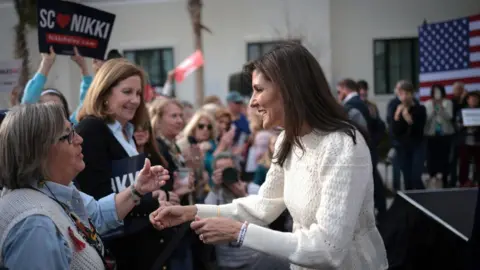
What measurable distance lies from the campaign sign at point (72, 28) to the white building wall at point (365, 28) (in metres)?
7.30

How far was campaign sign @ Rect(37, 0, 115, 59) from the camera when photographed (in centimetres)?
399

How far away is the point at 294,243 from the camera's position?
2295mm

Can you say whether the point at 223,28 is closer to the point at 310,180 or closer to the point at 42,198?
the point at 310,180

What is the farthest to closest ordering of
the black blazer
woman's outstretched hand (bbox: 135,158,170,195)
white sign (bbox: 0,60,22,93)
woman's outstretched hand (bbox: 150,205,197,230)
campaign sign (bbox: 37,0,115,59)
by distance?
campaign sign (bbox: 37,0,115,59), white sign (bbox: 0,60,22,93), the black blazer, woman's outstretched hand (bbox: 135,158,170,195), woman's outstretched hand (bbox: 150,205,197,230)

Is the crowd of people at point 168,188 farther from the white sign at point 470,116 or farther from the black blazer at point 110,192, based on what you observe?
the white sign at point 470,116

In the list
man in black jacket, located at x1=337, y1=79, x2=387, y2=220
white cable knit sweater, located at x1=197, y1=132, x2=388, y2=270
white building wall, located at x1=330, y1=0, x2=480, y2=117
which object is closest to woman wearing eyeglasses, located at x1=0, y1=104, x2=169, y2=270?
white cable knit sweater, located at x1=197, y1=132, x2=388, y2=270

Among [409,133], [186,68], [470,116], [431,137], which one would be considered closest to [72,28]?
[186,68]

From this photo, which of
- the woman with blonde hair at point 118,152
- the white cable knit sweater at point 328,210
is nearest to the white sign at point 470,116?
the woman with blonde hair at point 118,152

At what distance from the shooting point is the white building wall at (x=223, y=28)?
45.3ft

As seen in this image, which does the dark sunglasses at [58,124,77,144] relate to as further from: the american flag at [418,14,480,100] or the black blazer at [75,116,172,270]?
the american flag at [418,14,480,100]

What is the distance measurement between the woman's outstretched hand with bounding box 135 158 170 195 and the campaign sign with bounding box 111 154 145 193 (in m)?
0.55

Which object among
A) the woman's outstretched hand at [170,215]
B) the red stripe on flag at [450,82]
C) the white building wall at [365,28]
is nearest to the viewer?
the woman's outstretched hand at [170,215]

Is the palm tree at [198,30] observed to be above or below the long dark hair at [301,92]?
above

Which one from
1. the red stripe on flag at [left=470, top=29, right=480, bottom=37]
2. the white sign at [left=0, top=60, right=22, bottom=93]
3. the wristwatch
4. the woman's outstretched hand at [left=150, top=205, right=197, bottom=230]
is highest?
the red stripe on flag at [left=470, top=29, right=480, bottom=37]
